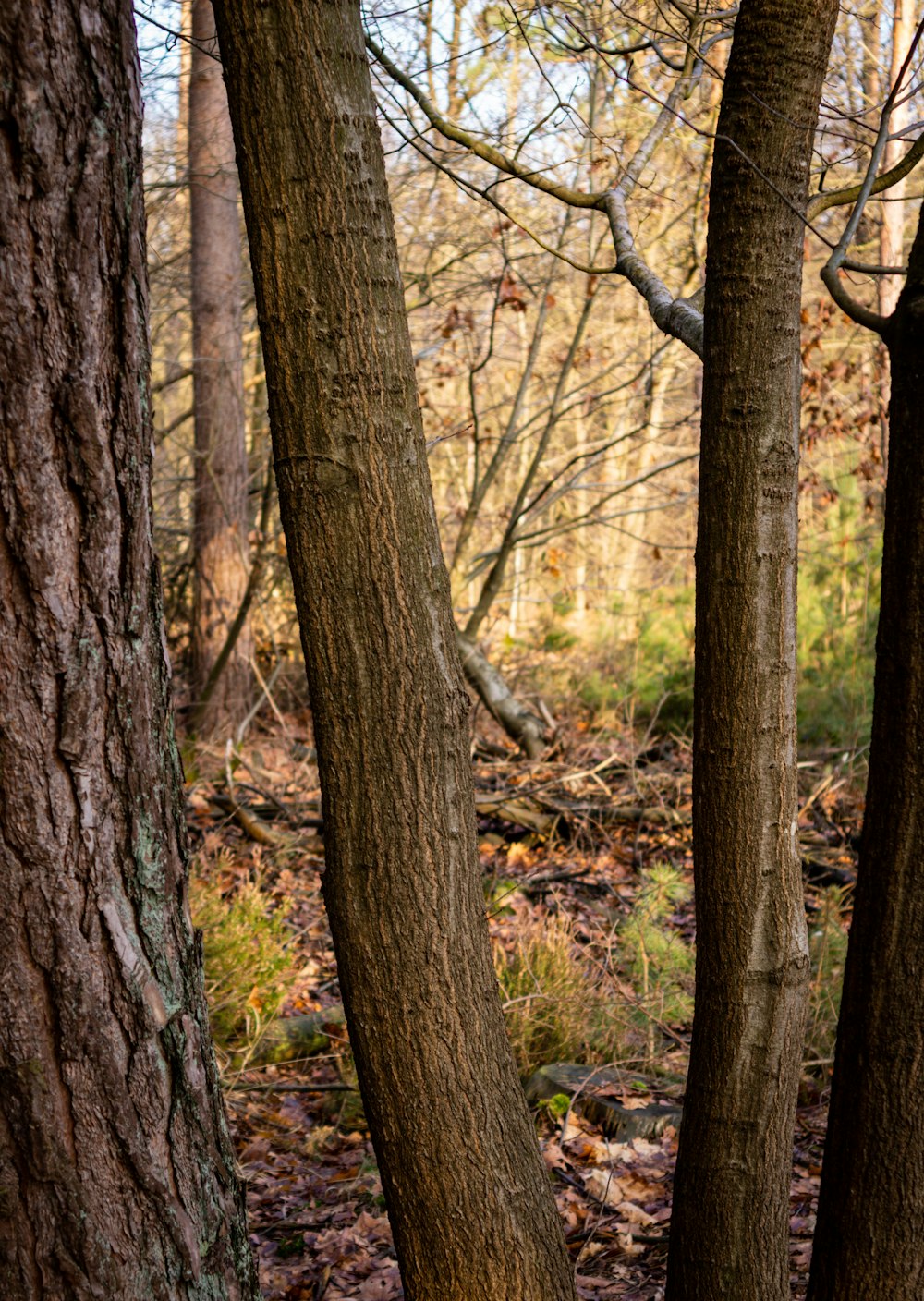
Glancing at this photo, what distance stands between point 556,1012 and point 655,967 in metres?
0.54

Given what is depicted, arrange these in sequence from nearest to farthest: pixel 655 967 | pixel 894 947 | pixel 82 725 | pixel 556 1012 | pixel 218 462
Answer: pixel 82 725 < pixel 894 947 < pixel 556 1012 < pixel 655 967 < pixel 218 462

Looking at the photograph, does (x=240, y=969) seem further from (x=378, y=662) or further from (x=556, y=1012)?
(x=378, y=662)

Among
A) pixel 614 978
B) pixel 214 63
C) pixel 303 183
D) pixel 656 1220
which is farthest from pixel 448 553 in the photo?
pixel 303 183

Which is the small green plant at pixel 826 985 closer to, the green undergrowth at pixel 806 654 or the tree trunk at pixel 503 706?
the green undergrowth at pixel 806 654

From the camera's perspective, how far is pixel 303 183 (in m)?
1.85

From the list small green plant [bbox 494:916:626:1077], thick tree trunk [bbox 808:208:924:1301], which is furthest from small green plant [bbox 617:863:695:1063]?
thick tree trunk [bbox 808:208:924:1301]

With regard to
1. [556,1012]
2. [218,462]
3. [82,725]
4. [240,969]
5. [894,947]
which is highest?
[218,462]

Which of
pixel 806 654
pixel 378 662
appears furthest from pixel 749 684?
pixel 806 654

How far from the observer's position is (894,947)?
184cm

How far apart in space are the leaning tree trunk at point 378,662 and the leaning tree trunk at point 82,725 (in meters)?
0.29

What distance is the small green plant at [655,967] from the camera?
13.9 ft

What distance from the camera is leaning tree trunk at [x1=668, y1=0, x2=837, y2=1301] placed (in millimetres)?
2008

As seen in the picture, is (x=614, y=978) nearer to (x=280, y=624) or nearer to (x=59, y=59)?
(x=59, y=59)

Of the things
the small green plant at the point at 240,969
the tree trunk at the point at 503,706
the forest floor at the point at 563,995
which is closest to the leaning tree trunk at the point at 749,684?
the forest floor at the point at 563,995
